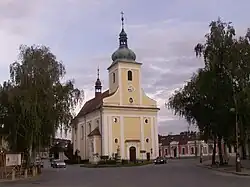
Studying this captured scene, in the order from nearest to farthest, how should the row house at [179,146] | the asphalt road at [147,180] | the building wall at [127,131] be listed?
the asphalt road at [147,180], the building wall at [127,131], the row house at [179,146]

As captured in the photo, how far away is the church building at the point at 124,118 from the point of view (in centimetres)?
8644

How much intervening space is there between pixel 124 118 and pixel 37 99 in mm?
48260

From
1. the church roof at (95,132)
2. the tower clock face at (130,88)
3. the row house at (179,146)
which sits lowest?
the row house at (179,146)

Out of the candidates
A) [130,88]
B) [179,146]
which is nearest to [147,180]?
[130,88]

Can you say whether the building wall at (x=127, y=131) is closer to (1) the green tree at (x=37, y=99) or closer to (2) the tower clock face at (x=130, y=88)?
(2) the tower clock face at (x=130, y=88)

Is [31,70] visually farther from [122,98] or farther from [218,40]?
[122,98]

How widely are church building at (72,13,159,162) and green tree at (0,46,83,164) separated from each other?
137 ft

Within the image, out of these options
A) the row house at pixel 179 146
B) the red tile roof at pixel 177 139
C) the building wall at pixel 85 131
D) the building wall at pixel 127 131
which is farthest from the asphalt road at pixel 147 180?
the red tile roof at pixel 177 139

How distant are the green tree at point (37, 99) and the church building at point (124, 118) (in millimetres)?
41717

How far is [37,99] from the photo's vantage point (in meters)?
40.9

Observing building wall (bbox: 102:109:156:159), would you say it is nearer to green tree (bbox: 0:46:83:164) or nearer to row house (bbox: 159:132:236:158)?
green tree (bbox: 0:46:83:164)

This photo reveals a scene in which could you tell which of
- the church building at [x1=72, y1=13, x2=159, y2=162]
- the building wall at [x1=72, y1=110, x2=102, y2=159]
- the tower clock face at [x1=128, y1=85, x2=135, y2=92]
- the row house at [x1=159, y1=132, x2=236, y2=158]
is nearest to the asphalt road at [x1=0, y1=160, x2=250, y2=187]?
the church building at [x1=72, y1=13, x2=159, y2=162]

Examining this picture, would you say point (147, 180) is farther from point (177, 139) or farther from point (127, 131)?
point (177, 139)

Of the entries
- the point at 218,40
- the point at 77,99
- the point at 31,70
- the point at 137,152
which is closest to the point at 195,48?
the point at 218,40
